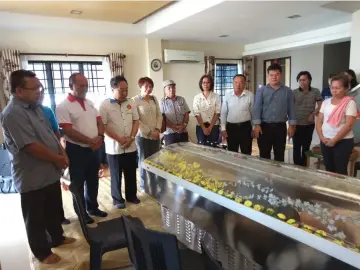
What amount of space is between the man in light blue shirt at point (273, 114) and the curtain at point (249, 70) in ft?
14.4

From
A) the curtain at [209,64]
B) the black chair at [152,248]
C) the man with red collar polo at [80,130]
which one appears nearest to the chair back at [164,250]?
the black chair at [152,248]

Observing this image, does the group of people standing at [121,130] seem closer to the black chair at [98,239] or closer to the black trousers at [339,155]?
the black trousers at [339,155]

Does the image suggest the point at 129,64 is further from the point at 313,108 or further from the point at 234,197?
the point at 234,197

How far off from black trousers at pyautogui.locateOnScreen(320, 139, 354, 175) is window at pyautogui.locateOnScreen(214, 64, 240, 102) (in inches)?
180

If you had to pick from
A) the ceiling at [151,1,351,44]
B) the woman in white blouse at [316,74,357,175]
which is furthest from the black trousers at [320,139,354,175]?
the ceiling at [151,1,351,44]

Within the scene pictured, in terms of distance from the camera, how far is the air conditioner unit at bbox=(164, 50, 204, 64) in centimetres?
586

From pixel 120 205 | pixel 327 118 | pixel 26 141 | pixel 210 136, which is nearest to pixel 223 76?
pixel 210 136

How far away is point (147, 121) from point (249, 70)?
16.2ft

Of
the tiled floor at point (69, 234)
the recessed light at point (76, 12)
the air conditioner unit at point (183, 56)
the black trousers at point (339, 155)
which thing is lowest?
the tiled floor at point (69, 234)

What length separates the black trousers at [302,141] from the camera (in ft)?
12.3

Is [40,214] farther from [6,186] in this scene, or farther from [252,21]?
[252,21]

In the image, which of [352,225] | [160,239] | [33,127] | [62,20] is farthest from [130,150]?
[62,20]

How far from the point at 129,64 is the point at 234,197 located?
4.70 metres

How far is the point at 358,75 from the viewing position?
405cm
